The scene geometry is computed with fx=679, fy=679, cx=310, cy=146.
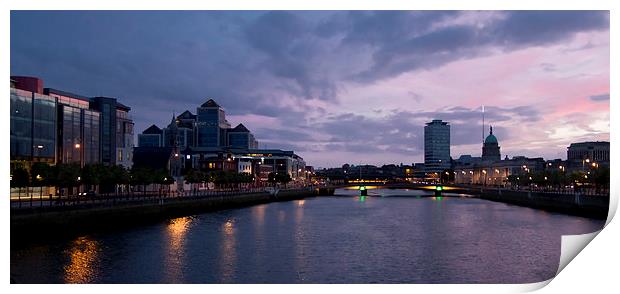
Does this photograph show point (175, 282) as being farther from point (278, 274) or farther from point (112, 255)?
point (112, 255)

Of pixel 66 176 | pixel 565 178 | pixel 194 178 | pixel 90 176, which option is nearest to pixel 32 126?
pixel 90 176

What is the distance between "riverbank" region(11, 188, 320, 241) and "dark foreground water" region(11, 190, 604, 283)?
128 centimetres

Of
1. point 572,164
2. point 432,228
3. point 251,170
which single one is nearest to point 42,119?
point 432,228

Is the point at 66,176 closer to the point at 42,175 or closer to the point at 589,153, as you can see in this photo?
the point at 42,175

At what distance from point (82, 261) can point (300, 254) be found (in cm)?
1236

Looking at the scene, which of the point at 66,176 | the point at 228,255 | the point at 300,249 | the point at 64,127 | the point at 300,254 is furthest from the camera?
the point at 64,127

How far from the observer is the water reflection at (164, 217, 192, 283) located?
3277cm

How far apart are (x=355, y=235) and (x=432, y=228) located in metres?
9.97

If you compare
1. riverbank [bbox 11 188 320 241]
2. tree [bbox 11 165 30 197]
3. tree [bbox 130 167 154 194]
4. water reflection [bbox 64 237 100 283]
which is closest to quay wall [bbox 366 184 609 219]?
riverbank [bbox 11 188 320 241]

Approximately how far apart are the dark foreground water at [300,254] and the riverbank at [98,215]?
128 centimetres

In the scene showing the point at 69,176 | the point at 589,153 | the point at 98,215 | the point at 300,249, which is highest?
the point at 589,153

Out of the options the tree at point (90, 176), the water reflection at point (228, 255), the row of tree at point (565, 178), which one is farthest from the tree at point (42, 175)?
the row of tree at point (565, 178)

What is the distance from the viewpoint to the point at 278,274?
33.3 m

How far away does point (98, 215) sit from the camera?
164ft
